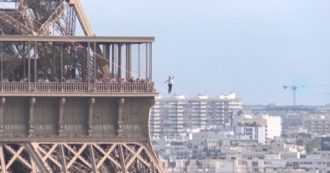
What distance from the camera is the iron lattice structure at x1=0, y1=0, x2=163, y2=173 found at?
52219 millimetres

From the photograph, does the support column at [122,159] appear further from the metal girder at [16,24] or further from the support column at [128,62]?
the metal girder at [16,24]

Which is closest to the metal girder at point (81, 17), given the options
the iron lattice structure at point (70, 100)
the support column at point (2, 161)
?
the iron lattice structure at point (70, 100)

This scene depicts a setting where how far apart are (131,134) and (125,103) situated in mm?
822

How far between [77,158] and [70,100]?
1782mm

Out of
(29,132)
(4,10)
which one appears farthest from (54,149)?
(4,10)

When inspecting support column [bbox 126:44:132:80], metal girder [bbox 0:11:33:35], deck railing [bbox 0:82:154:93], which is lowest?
deck railing [bbox 0:82:154:93]

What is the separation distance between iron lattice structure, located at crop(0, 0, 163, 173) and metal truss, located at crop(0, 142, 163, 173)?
1.0 inches

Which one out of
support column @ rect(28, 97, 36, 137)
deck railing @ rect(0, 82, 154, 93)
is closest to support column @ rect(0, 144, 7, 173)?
support column @ rect(28, 97, 36, 137)

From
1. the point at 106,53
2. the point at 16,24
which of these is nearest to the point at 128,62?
the point at 106,53

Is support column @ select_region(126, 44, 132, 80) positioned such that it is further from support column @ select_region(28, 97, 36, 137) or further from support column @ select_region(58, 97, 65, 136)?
support column @ select_region(28, 97, 36, 137)

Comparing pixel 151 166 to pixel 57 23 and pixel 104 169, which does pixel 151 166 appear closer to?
pixel 104 169

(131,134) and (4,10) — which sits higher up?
(4,10)

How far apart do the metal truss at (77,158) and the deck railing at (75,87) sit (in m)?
1.40

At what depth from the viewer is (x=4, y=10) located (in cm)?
5431
